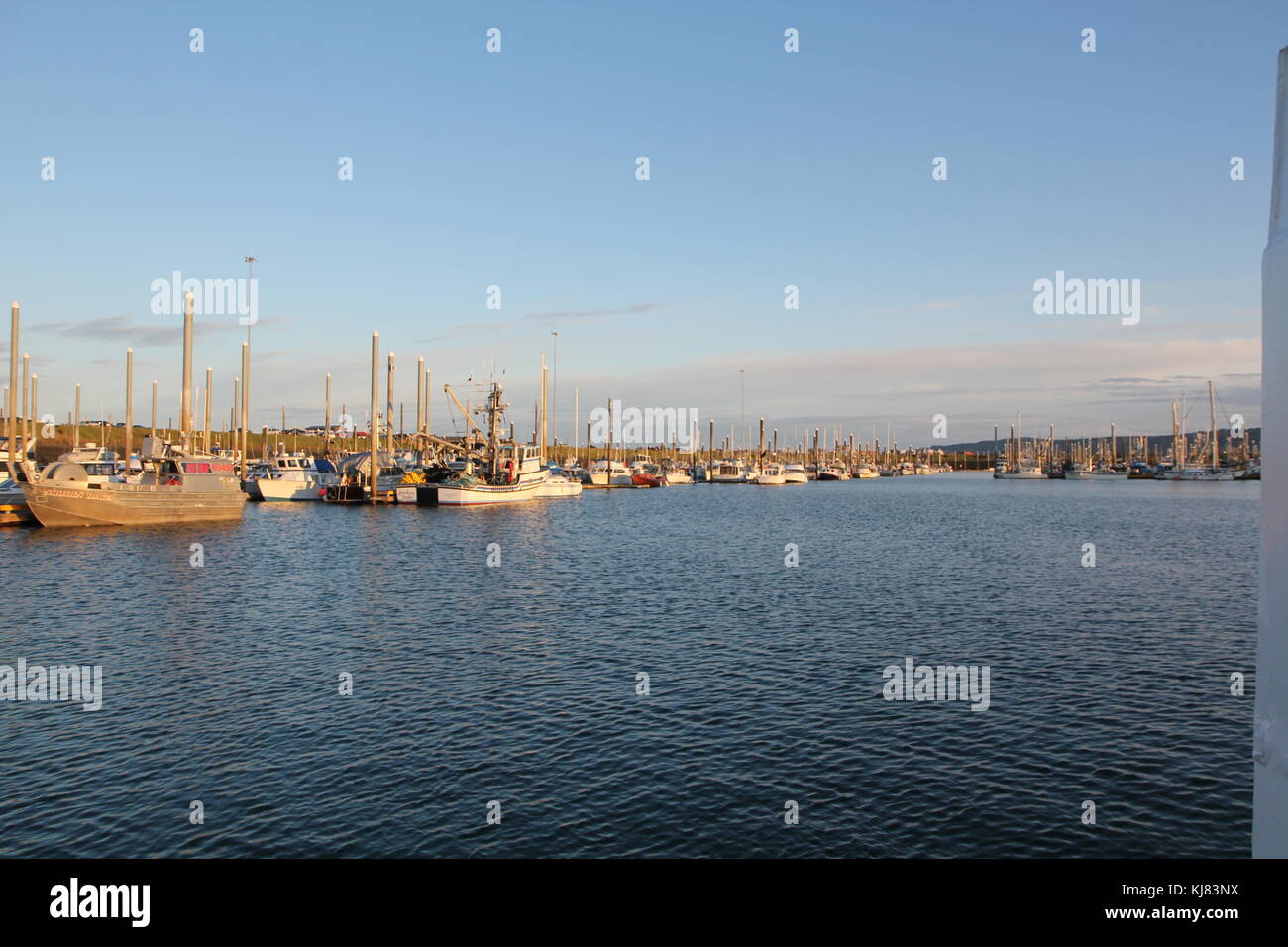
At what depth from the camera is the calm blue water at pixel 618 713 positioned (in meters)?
14.5

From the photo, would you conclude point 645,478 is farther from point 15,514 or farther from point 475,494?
point 15,514

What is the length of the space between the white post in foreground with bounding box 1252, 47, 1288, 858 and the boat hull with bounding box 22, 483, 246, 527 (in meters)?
70.3

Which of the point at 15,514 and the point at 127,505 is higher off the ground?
the point at 127,505

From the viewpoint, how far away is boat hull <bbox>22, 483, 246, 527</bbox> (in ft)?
195

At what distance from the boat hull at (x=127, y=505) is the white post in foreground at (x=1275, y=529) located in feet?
231

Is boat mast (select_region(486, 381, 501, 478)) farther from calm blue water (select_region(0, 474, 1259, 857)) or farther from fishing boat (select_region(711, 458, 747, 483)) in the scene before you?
fishing boat (select_region(711, 458, 747, 483))

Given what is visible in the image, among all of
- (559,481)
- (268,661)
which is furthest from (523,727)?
(559,481)

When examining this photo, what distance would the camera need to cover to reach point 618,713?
20766 millimetres

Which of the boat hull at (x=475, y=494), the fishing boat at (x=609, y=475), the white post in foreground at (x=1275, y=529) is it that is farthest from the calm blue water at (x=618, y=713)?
the fishing boat at (x=609, y=475)

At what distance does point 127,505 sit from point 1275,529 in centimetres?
7127

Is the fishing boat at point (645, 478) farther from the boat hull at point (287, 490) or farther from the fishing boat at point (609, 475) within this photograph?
the boat hull at point (287, 490)

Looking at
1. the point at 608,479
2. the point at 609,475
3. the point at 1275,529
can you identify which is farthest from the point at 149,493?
the point at 608,479
